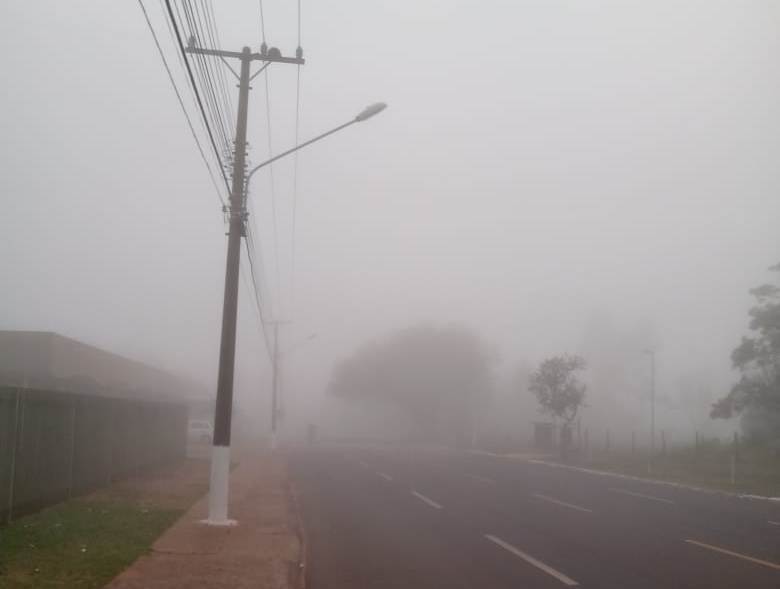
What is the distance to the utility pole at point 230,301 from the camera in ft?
46.6

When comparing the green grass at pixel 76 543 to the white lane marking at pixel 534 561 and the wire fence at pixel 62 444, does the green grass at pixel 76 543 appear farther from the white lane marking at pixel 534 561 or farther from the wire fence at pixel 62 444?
the white lane marking at pixel 534 561

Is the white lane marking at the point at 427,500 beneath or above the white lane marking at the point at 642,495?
above

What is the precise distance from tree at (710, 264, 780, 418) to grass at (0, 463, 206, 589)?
Answer: 28.1 meters

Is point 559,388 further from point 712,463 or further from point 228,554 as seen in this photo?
point 228,554

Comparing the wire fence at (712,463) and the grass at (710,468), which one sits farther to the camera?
the wire fence at (712,463)

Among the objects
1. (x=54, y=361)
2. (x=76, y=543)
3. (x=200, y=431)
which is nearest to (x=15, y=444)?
(x=76, y=543)

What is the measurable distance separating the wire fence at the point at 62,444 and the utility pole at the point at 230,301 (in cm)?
272

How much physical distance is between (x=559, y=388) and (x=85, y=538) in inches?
1456

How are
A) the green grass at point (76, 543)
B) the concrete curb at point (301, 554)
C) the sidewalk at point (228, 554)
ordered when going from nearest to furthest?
the green grass at point (76, 543)
the sidewalk at point (228, 554)
the concrete curb at point (301, 554)

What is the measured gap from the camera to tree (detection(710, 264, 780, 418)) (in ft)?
122

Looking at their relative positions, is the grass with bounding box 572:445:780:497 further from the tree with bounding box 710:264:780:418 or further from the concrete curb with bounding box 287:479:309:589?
the concrete curb with bounding box 287:479:309:589

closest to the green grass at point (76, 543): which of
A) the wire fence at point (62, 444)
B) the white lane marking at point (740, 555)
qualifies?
the wire fence at point (62, 444)

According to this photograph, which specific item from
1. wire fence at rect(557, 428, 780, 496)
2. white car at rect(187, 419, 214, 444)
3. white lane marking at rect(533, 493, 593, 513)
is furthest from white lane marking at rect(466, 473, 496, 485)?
white car at rect(187, 419, 214, 444)

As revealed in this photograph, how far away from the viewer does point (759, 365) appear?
3806 cm
